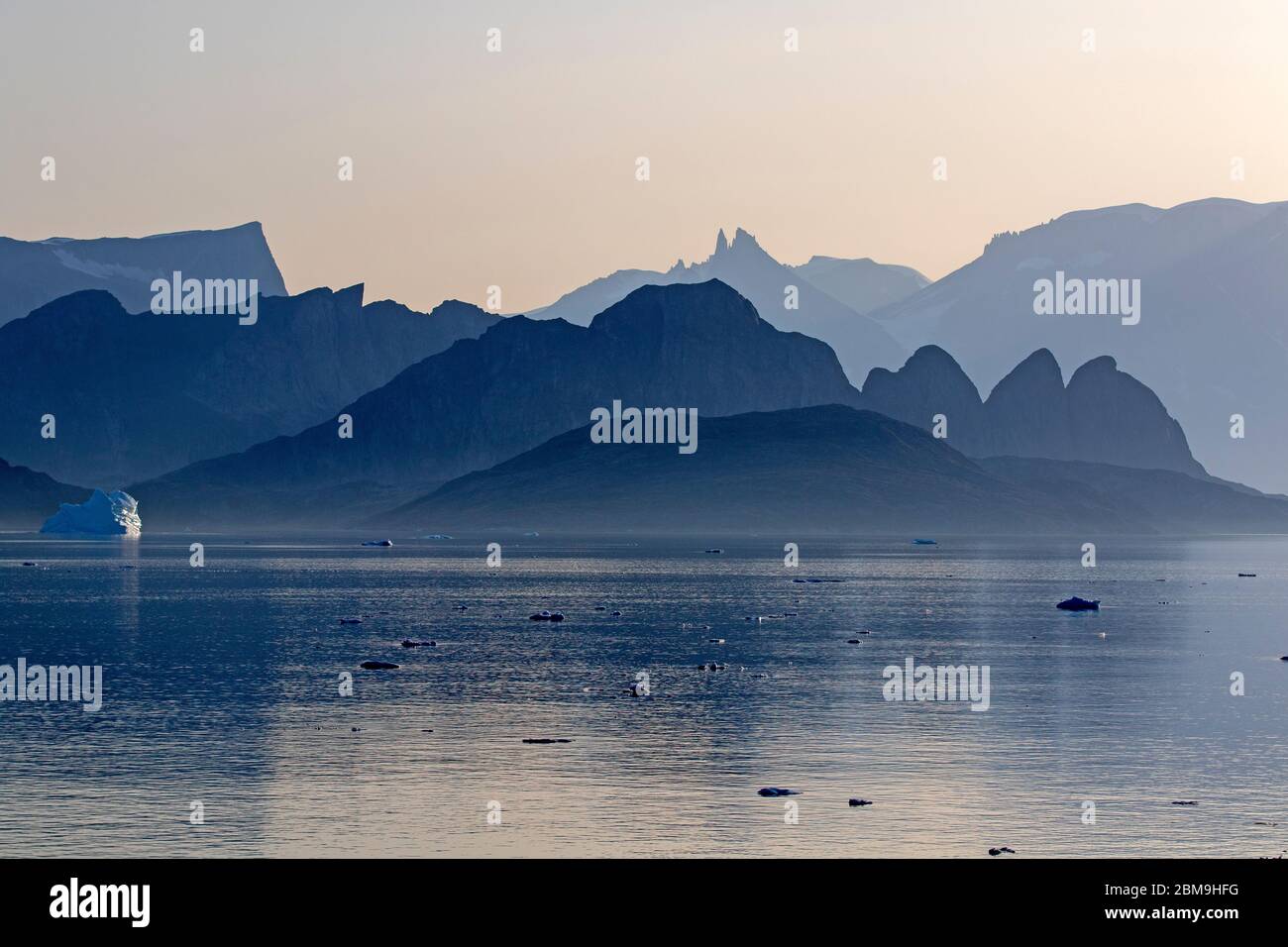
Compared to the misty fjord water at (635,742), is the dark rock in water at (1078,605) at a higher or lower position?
higher

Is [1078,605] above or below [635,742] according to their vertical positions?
above

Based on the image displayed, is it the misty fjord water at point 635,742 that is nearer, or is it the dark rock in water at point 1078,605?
the misty fjord water at point 635,742

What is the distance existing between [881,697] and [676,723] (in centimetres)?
1336

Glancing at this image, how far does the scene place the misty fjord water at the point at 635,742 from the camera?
42.0 meters

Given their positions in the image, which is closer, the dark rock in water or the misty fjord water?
the misty fjord water

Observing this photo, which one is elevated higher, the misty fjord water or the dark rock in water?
the dark rock in water

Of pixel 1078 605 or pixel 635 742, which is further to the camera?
pixel 1078 605

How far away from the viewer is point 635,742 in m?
57.8

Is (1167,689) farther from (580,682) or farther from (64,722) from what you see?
(64,722)

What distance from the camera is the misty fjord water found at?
42.0 metres

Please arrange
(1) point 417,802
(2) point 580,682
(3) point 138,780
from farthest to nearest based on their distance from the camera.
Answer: (2) point 580,682, (3) point 138,780, (1) point 417,802
